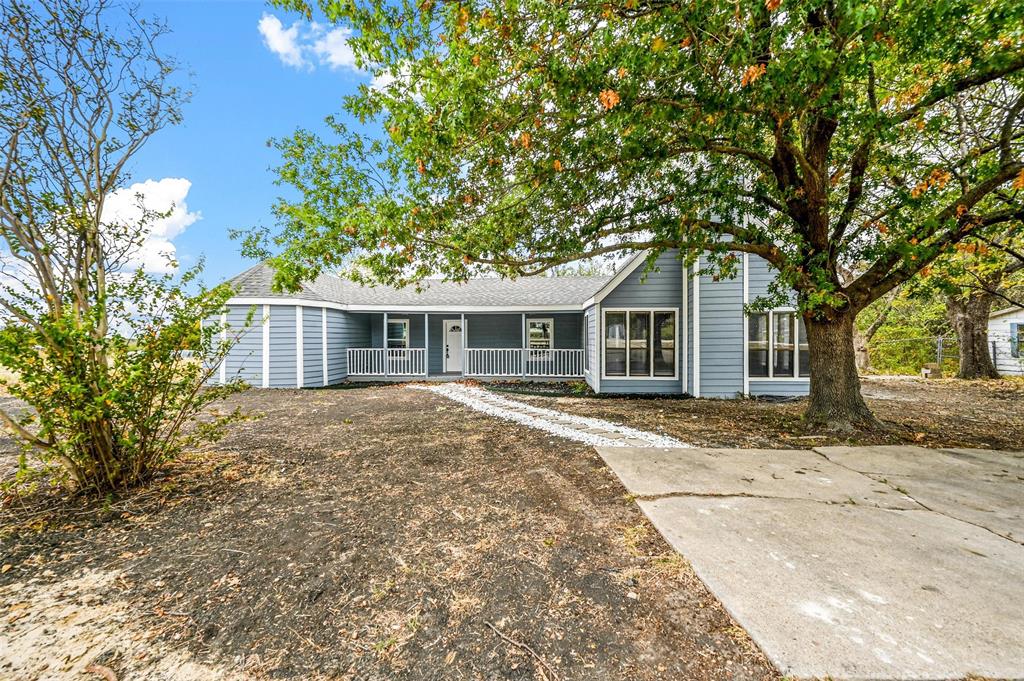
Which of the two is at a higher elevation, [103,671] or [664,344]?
[664,344]

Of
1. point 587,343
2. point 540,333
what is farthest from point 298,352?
point 587,343

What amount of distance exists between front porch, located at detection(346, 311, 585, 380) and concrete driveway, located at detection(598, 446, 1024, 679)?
8.62 meters

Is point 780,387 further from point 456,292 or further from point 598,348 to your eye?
point 456,292

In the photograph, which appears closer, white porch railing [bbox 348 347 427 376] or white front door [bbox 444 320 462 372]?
white porch railing [bbox 348 347 427 376]

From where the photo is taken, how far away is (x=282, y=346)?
35.7ft

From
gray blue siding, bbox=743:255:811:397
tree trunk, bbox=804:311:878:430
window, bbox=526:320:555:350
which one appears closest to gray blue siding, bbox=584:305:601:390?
window, bbox=526:320:555:350

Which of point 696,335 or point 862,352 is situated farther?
point 862,352

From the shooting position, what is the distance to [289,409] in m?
7.78

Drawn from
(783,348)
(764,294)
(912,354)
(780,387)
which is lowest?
(780,387)

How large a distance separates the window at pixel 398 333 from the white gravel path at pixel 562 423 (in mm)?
4982

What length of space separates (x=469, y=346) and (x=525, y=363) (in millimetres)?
2433

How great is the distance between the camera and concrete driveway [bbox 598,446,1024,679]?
5.69 feet

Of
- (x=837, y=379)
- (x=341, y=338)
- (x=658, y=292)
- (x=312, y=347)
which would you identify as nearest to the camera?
(x=837, y=379)

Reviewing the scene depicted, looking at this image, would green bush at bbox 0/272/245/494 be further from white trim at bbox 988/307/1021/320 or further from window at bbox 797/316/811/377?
white trim at bbox 988/307/1021/320
